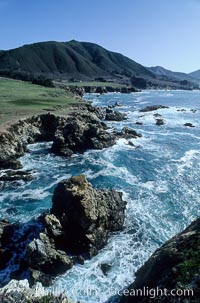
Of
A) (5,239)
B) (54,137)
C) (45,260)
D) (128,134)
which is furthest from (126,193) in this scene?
(128,134)

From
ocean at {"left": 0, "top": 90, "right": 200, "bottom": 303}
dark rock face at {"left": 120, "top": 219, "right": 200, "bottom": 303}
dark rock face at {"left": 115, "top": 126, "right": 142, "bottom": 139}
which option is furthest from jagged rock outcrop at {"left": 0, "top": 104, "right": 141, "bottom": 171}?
dark rock face at {"left": 120, "top": 219, "right": 200, "bottom": 303}

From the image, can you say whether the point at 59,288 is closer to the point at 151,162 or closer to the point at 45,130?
the point at 151,162

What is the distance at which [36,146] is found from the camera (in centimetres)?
5019

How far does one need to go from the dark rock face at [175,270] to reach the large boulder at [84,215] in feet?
19.9

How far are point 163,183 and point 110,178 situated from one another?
18.3 ft

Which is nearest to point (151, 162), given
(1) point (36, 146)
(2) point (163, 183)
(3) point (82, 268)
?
(2) point (163, 183)

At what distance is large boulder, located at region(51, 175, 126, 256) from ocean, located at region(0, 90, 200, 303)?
0.90 metres

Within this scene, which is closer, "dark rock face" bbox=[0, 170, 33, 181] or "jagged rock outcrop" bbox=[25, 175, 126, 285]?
"jagged rock outcrop" bbox=[25, 175, 126, 285]

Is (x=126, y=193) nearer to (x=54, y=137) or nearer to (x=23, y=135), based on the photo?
(x=54, y=137)

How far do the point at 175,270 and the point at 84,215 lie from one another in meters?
10.1

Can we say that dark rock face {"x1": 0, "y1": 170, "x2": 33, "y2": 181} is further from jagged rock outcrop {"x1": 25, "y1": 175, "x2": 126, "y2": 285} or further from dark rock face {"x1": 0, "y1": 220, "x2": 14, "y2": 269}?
jagged rock outcrop {"x1": 25, "y1": 175, "x2": 126, "y2": 285}

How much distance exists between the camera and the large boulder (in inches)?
902

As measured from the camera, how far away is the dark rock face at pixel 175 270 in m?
12.7

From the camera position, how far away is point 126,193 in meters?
33.0
